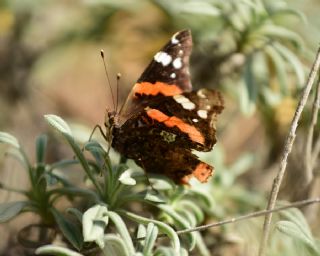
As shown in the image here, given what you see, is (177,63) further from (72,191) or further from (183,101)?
(72,191)

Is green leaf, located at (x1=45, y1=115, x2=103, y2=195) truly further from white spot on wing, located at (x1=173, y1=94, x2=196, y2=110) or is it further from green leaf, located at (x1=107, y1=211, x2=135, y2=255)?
white spot on wing, located at (x1=173, y1=94, x2=196, y2=110)

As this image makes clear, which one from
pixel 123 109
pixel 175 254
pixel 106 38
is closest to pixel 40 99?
pixel 106 38

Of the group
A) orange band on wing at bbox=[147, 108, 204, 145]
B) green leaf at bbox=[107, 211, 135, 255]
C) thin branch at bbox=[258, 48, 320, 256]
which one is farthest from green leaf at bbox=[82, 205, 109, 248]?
Answer: thin branch at bbox=[258, 48, 320, 256]

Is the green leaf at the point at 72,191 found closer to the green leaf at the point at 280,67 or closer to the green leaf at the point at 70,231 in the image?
the green leaf at the point at 70,231

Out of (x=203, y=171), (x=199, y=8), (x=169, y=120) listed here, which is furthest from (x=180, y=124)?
(x=199, y=8)

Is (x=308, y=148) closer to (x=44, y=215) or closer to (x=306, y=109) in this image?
(x=306, y=109)

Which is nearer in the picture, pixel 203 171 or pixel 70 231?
pixel 70 231
